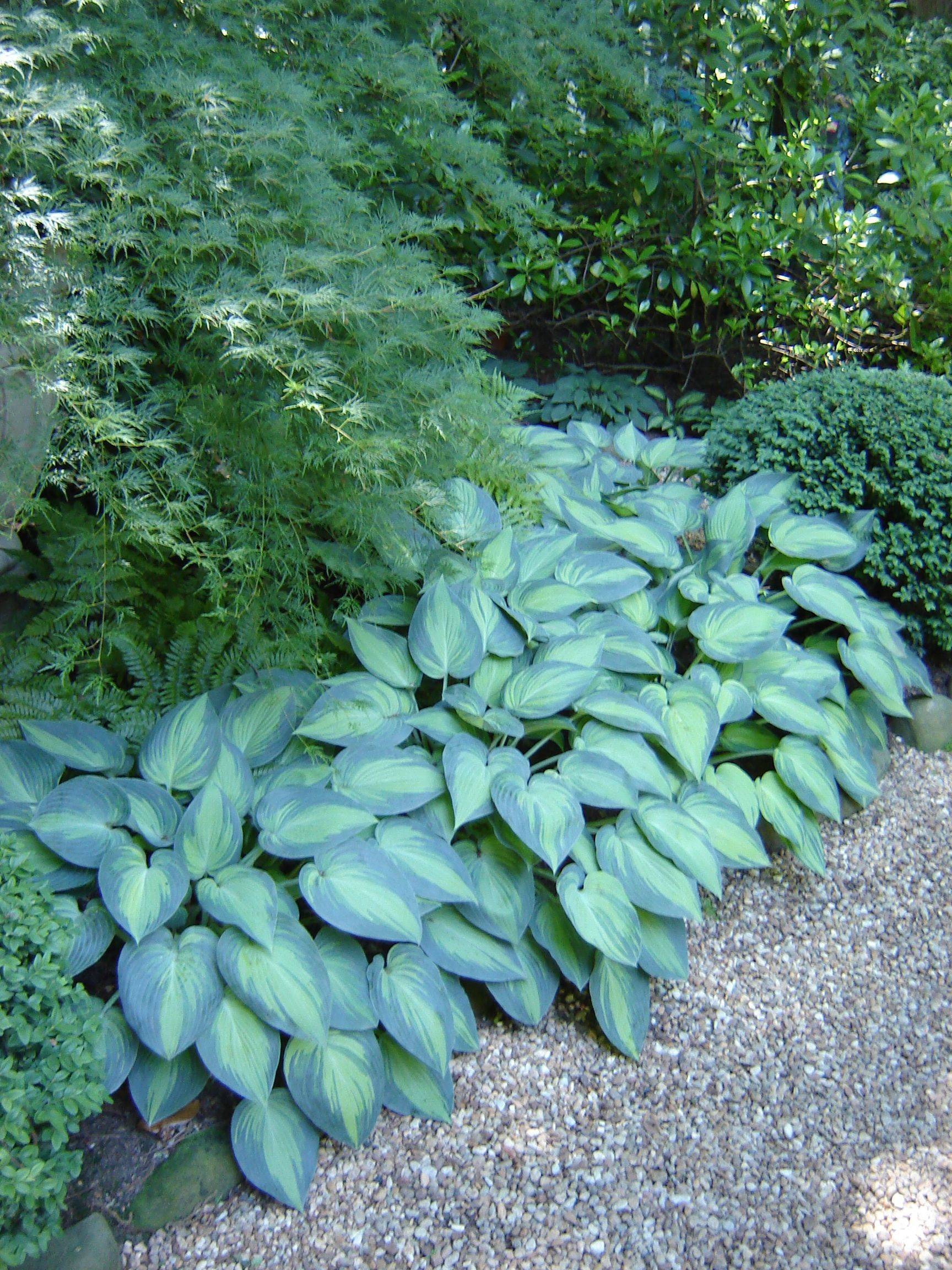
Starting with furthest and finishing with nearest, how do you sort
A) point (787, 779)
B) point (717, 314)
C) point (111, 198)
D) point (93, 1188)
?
1. point (717, 314)
2. point (787, 779)
3. point (111, 198)
4. point (93, 1188)

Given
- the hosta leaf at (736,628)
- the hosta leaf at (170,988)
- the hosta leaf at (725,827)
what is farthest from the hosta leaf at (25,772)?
the hosta leaf at (736,628)

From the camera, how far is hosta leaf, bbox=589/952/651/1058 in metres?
1.89

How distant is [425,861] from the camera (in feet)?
6.04

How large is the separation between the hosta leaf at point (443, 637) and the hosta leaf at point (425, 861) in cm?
41

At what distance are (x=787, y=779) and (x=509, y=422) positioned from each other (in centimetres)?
122

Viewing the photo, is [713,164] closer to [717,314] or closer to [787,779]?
[717,314]

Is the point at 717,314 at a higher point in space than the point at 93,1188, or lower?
higher

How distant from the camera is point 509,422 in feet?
8.75

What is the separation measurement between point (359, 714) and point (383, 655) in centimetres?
19

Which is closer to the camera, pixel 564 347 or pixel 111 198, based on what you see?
pixel 111 198

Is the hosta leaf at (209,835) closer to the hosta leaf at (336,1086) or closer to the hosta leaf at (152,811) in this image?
the hosta leaf at (152,811)

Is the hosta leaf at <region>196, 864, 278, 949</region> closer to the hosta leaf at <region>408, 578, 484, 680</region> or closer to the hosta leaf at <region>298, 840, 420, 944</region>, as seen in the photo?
the hosta leaf at <region>298, 840, 420, 944</region>

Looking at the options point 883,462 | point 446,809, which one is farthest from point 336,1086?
point 883,462

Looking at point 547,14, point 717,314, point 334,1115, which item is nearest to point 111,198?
point 334,1115
